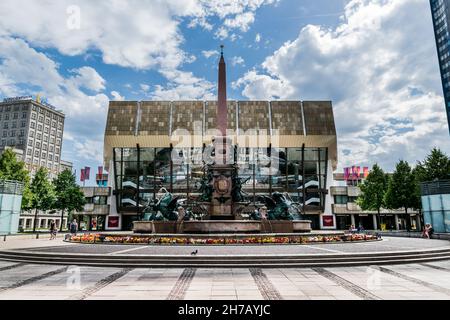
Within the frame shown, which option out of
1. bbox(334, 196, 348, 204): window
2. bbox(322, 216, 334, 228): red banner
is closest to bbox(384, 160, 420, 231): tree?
bbox(322, 216, 334, 228): red banner

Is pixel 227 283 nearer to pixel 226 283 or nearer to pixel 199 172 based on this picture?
pixel 226 283

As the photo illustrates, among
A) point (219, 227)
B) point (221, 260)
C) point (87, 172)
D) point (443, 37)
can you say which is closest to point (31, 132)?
point (87, 172)

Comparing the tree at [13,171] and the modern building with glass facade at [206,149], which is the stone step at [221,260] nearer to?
the tree at [13,171]

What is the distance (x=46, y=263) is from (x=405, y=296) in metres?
12.9

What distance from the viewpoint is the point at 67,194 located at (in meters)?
47.1

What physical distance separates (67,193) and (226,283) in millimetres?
46250

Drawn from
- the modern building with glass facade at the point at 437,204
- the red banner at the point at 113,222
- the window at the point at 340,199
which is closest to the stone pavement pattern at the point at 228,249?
the modern building with glass facade at the point at 437,204

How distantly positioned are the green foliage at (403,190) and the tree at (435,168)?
6.30 ft

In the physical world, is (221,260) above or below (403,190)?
below

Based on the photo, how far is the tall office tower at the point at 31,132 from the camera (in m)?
84.5

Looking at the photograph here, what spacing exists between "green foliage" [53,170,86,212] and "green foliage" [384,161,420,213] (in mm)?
47509
